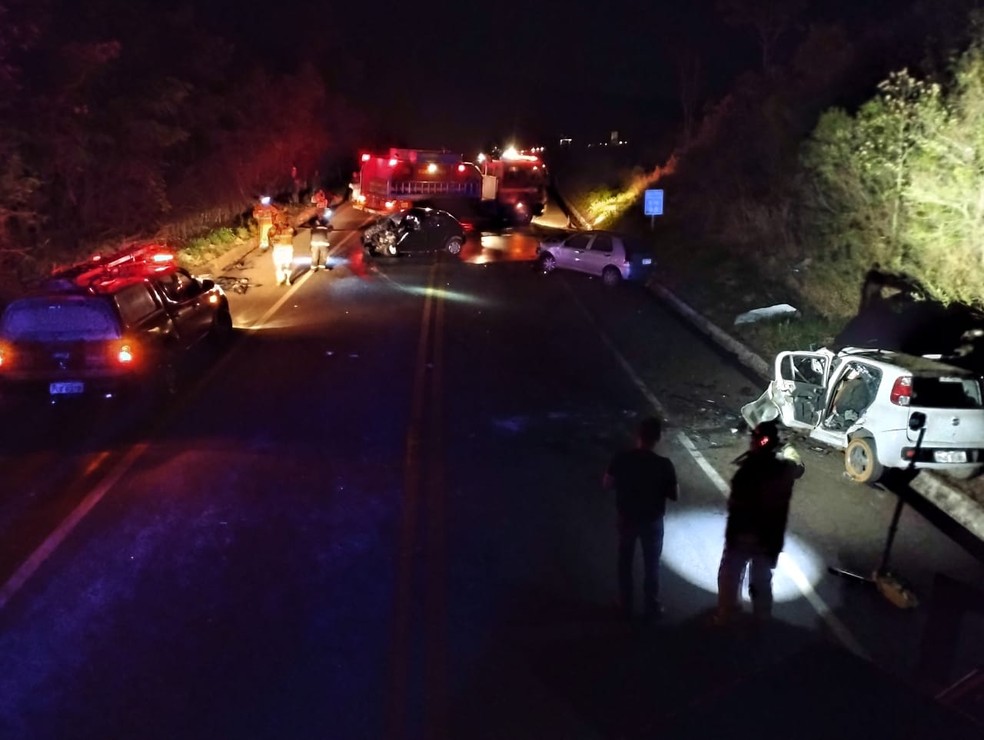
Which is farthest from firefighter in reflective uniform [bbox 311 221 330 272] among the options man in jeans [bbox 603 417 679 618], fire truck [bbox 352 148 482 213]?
man in jeans [bbox 603 417 679 618]

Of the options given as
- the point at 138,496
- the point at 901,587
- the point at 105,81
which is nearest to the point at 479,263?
the point at 105,81

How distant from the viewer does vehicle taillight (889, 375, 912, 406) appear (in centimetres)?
890

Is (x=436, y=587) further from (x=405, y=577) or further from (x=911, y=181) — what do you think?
(x=911, y=181)

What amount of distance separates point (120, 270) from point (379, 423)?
502 cm

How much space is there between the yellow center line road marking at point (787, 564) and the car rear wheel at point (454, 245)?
44.5ft

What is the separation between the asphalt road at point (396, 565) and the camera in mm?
5254

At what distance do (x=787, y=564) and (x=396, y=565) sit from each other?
302cm

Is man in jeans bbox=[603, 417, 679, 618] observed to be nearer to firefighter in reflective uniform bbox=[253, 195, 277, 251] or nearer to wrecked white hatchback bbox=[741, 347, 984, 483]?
wrecked white hatchback bbox=[741, 347, 984, 483]

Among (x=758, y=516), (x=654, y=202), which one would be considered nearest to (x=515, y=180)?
(x=654, y=202)

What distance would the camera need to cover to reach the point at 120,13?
27859 millimetres

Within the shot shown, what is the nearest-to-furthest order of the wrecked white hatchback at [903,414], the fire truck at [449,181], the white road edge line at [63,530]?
1. the white road edge line at [63,530]
2. the wrecked white hatchback at [903,414]
3. the fire truck at [449,181]

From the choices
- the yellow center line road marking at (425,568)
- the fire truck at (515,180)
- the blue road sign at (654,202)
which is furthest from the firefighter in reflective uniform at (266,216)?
the yellow center line road marking at (425,568)

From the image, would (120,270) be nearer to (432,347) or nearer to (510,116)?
(432,347)

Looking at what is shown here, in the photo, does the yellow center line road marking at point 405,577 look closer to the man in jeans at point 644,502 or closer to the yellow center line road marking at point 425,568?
the yellow center line road marking at point 425,568
